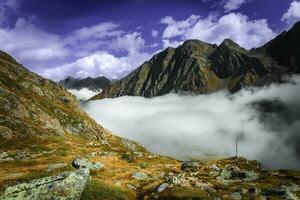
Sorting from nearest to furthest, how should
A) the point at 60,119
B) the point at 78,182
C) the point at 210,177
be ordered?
1. the point at 78,182
2. the point at 210,177
3. the point at 60,119

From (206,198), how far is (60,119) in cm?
9500

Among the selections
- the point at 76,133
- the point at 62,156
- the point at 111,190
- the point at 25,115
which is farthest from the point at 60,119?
the point at 111,190

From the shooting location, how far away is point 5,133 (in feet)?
295

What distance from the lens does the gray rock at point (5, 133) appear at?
88.8 m

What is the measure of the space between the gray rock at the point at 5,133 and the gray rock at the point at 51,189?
5021 cm

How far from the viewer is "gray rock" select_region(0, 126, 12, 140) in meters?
88.8

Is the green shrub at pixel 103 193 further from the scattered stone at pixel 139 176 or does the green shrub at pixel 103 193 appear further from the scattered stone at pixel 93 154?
the scattered stone at pixel 93 154

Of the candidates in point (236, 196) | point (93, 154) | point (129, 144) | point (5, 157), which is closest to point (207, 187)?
point (236, 196)

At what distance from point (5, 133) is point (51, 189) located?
177 ft

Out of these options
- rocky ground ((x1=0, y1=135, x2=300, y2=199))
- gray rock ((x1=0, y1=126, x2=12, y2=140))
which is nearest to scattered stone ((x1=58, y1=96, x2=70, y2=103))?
gray rock ((x1=0, y1=126, x2=12, y2=140))

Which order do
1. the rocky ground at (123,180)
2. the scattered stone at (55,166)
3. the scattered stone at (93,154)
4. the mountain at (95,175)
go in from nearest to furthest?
the rocky ground at (123,180) → the mountain at (95,175) → the scattered stone at (55,166) → the scattered stone at (93,154)

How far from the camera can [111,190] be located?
4647 cm

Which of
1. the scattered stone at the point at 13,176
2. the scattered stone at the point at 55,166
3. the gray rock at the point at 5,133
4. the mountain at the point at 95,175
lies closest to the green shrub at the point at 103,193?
the mountain at the point at 95,175

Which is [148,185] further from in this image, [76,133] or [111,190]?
[76,133]
